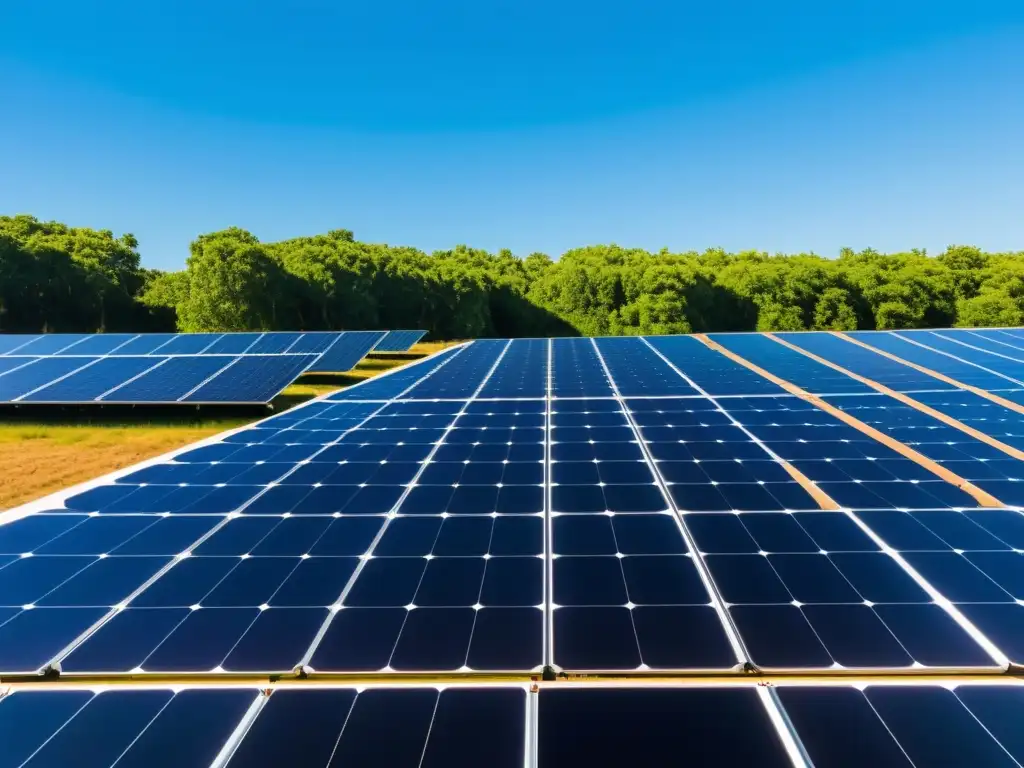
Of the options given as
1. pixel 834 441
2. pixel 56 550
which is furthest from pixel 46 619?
pixel 834 441

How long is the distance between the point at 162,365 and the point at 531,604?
35.4 m

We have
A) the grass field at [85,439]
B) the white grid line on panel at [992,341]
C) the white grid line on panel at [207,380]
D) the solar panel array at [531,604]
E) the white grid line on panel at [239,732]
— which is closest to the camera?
the white grid line on panel at [239,732]

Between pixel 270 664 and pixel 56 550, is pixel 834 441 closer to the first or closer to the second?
pixel 270 664

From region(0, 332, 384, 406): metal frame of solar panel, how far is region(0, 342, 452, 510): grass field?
5.54ft

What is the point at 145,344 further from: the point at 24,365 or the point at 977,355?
the point at 977,355

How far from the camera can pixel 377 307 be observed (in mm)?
78500

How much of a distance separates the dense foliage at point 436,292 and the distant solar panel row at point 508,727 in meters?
66.6

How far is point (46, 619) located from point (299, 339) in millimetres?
37668

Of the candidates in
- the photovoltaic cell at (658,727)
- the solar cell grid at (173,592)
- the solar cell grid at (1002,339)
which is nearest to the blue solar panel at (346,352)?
the solar cell grid at (173,592)

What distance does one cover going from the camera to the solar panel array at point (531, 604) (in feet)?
16.4

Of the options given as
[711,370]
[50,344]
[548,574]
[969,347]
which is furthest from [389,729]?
[50,344]

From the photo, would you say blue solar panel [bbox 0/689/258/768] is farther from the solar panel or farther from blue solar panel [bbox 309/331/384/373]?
the solar panel

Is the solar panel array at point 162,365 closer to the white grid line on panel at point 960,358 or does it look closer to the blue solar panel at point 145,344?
the blue solar panel at point 145,344

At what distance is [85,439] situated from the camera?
27719mm
